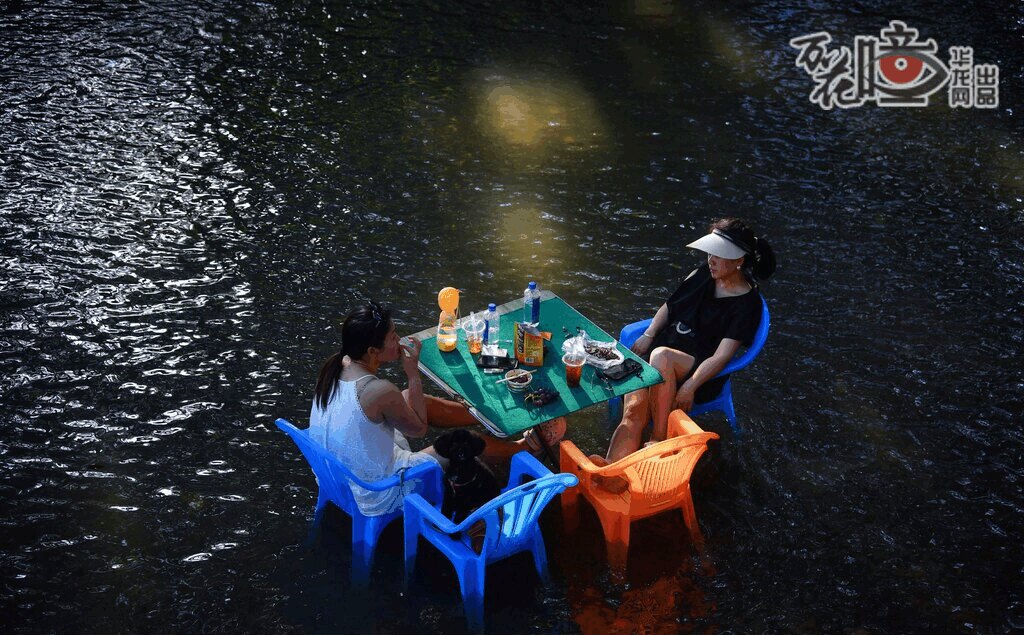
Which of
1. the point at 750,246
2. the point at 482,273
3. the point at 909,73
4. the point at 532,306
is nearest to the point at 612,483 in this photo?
the point at 532,306

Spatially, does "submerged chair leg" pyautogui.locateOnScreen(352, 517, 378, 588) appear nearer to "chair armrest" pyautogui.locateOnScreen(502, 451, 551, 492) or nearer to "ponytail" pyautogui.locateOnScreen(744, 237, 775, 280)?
"chair armrest" pyautogui.locateOnScreen(502, 451, 551, 492)

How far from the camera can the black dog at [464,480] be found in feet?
Result: 18.7

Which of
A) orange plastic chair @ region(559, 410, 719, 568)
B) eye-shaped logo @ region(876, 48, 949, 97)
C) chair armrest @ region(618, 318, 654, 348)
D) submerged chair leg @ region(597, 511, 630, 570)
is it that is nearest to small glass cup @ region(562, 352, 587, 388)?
orange plastic chair @ region(559, 410, 719, 568)

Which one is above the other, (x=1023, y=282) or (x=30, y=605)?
(x=1023, y=282)

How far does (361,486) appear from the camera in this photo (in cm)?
540

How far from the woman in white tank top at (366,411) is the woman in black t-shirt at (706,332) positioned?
1.49m

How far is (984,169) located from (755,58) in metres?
3.64

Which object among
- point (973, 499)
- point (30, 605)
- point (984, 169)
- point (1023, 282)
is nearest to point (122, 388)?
point (30, 605)

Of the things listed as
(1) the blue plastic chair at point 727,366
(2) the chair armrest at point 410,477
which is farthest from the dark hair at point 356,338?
(1) the blue plastic chair at point 727,366

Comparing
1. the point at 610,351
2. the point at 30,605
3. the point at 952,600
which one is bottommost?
the point at 30,605

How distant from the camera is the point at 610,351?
6227mm

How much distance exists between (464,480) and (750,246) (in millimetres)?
2476

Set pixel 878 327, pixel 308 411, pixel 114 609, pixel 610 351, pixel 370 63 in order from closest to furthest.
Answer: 1. pixel 114 609
2. pixel 610 351
3. pixel 308 411
4. pixel 878 327
5. pixel 370 63

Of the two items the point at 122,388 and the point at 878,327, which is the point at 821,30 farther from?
the point at 122,388
